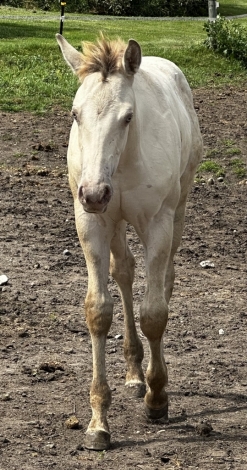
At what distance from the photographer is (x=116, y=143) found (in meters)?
5.39

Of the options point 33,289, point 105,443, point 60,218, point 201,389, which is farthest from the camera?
point 60,218

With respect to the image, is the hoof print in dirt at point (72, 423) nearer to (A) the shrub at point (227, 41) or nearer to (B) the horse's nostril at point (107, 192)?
(B) the horse's nostril at point (107, 192)

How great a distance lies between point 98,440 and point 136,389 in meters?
0.98

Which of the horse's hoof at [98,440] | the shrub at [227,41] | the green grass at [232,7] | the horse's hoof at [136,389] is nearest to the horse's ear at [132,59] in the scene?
the horse's hoof at [98,440]

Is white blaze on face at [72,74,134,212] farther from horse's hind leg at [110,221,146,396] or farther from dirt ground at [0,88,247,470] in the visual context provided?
dirt ground at [0,88,247,470]

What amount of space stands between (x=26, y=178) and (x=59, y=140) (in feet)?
5.14

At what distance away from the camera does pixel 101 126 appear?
534 centimetres

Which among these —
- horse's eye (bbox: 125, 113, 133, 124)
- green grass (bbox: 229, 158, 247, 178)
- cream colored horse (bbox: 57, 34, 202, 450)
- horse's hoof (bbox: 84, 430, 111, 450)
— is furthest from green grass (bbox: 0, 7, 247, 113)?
horse's hoof (bbox: 84, 430, 111, 450)

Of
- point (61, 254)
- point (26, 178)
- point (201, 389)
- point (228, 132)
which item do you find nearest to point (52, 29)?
point (228, 132)

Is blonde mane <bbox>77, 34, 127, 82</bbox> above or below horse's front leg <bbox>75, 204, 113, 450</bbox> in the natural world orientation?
above

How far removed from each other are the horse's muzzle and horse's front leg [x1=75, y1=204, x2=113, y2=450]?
2.39 ft

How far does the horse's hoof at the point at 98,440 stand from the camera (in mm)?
5633

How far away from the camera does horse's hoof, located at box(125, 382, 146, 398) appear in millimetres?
6562

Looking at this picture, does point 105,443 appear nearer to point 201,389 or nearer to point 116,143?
point 201,389
